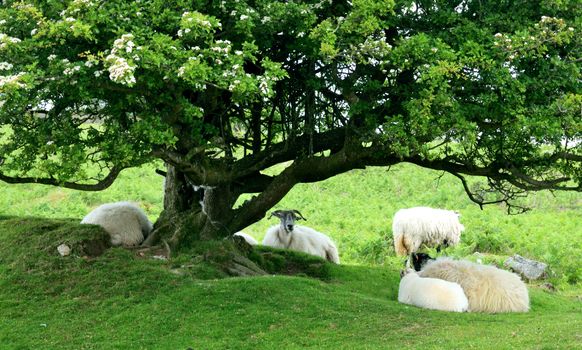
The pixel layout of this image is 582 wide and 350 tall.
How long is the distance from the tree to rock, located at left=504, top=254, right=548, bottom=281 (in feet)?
23.8

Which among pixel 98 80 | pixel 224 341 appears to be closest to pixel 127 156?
pixel 98 80

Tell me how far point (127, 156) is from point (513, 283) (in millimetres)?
8068

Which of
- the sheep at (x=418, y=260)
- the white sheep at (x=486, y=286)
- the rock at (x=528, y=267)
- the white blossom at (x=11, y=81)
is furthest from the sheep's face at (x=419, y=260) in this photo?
the white blossom at (x=11, y=81)

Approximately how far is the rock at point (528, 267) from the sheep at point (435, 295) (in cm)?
775

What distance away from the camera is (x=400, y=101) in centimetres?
1338

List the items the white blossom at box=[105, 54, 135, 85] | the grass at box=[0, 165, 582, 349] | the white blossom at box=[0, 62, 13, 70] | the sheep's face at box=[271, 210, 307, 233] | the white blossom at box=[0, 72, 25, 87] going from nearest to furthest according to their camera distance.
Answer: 1. the white blossom at box=[105, 54, 135, 85]
2. the white blossom at box=[0, 72, 25, 87]
3. the white blossom at box=[0, 62, 13, 70]
4. the grass at box=[0, 165, 582, 349]
5. the sheep's face at box=[271, 210, 307, 233]

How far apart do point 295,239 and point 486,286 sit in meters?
6.28

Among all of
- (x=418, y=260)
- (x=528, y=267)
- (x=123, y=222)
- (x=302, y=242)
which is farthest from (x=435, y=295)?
(x=528, y=267)

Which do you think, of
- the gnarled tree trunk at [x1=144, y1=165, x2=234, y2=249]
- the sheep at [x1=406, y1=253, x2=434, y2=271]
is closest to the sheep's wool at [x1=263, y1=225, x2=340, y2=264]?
the sheep at [x1=406, y1=253, x2=434, y2=271]

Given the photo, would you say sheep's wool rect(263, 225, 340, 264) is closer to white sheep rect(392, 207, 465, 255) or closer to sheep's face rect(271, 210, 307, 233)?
sheep's face rect(271, 210, 307, 233)

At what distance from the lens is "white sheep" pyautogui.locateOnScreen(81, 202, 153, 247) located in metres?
16.1

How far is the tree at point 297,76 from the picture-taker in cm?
1059

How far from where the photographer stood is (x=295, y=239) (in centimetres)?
1978

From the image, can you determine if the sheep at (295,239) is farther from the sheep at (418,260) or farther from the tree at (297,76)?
the tree at (297,76)
